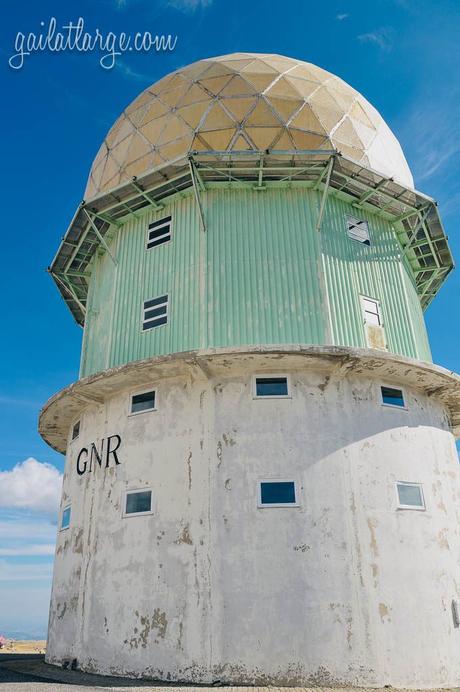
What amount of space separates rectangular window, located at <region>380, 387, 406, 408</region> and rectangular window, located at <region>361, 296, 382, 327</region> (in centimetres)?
223

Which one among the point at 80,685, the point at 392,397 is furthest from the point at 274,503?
the point at 80,685

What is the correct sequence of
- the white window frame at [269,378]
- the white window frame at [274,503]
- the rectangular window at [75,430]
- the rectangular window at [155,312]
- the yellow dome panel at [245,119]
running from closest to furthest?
the white window frame at [274,503] < the white window frame at [269,378] < the rectangular window at [155,312] < the yellow dome panel at [245,119] < the rectangular window at [75,430]

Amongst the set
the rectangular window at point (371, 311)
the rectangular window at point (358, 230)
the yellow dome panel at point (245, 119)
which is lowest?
the rectangular window at point (371, 311)

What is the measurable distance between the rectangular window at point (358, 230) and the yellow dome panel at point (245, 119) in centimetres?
169

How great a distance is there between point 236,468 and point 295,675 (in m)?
4.26

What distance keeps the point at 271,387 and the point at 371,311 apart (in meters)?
4.19

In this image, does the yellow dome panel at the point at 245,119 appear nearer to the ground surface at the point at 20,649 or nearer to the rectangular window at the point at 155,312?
the rectangular window at the point at 155,312

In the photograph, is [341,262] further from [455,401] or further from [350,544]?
[350,544]

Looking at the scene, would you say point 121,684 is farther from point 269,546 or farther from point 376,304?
point 376,304

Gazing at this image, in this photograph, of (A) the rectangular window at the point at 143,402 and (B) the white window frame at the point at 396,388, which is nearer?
(B) the white window frame at the point at 396,388

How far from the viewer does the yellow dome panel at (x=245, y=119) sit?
1688 cm

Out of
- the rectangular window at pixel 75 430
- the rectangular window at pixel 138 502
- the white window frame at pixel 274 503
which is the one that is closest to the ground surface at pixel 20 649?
the rectangular window at pixel 75 430

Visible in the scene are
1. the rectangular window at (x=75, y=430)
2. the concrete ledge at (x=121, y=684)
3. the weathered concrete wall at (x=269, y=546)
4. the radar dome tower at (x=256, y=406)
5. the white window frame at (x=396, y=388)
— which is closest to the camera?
the concrete ledge at (x=121, y=684)

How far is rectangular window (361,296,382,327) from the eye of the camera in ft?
53.2
